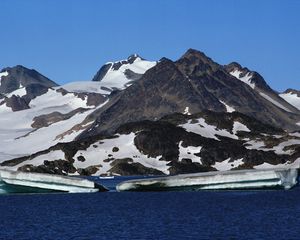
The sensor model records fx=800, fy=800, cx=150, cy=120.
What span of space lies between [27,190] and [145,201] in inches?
1465

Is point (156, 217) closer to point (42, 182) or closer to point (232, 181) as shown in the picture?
point (232, 181)

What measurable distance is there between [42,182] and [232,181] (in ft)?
140

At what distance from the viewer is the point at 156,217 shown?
119m

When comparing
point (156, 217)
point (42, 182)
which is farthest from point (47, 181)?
point (156, 217)

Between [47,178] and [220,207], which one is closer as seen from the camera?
[220,207]

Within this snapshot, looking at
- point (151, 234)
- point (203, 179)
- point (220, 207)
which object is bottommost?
point (151, 234)

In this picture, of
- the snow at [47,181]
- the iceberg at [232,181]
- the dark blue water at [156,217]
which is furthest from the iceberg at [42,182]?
the iceberg at [232,181]

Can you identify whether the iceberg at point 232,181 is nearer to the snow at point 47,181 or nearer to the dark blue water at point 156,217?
the dark blue water at point 156,217

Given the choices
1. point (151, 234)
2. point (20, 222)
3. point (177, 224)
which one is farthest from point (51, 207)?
point (151, 234)

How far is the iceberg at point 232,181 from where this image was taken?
550ft

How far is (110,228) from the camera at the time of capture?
10288 centimetres

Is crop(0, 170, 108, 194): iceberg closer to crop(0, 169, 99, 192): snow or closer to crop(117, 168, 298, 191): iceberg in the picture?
crop(0, 169, 99, 192): snow

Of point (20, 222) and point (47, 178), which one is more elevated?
point (47, 178)

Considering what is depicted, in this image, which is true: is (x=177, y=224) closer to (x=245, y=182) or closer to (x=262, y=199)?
(x=262, y=199)
